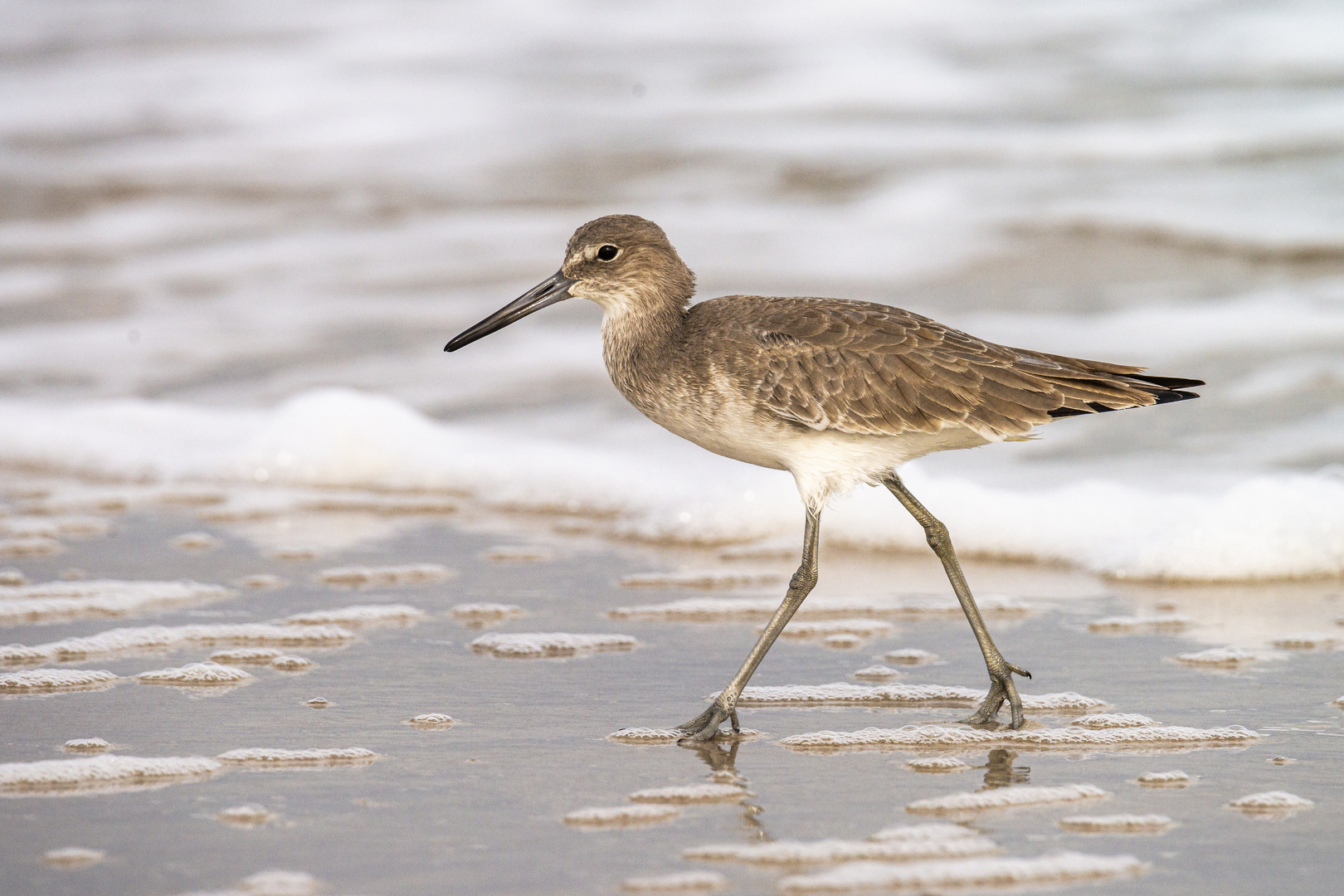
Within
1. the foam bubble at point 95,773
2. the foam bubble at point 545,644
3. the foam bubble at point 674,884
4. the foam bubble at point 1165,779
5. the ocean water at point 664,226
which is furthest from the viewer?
the ocean water at point 664,226

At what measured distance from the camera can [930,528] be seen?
4805mm

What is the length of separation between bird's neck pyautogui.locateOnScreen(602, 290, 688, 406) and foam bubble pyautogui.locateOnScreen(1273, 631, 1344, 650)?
79.8 inches

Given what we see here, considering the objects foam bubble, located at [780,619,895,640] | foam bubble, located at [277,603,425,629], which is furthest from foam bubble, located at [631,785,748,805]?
foam bubble, located at [277,603,425,629]

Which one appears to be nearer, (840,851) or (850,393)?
(840,851)

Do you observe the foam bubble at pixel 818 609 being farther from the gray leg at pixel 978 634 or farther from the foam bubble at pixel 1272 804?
the foam bubble at pixel 1272 804

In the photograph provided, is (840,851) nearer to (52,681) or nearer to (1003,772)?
(1003,772)

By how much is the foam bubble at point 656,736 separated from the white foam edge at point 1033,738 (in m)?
0.12

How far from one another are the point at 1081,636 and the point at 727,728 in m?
1.46

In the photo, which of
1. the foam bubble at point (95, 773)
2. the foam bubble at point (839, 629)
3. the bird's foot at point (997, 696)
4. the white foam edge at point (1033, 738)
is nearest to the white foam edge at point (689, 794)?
the white foam edge at point (1033, 738)

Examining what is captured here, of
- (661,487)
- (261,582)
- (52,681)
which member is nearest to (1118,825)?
(52,681)

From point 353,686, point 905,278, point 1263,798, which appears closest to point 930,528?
point 1263,798

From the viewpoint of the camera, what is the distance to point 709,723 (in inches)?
168

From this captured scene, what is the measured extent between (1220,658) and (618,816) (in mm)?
2164

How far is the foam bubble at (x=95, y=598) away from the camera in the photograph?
542 centimetres
